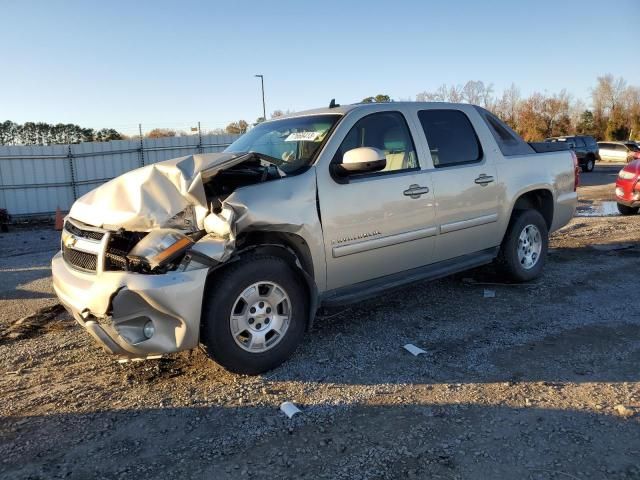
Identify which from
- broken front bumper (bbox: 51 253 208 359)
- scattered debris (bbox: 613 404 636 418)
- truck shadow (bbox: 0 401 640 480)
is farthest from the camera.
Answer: broken front bumper (bbox: 51 253 208 359)

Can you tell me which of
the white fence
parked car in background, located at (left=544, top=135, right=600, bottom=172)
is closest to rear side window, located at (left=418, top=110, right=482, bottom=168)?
the white fence

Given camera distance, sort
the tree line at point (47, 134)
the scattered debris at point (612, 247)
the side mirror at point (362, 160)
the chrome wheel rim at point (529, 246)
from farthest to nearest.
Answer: the tree line at point (47, 134) < the scattered debris at point (612, 247) < the chrome wheel rim at point (529, 246) < the side mirror at point (362, 160)

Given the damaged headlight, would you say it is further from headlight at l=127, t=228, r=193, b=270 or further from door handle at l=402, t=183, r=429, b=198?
door handle at l=402, t=183, r=429, b=198

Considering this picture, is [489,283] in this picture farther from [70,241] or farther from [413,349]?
[70,241]

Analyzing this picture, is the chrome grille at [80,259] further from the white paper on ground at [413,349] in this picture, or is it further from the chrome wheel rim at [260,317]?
the white paper on ground at [413,349]

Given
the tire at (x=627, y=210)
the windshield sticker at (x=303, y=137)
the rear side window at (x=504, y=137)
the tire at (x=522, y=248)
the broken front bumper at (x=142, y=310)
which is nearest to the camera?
the broken front bumper at (x=142, y=310)

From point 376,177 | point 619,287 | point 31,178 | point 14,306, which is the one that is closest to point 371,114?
point 376,177

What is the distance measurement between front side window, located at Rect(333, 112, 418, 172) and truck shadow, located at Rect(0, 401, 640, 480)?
207 cm

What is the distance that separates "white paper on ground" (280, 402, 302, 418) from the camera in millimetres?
3066

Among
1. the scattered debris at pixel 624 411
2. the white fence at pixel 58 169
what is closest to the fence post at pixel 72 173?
the white fence at pixel 58 169

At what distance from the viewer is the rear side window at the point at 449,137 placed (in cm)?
469

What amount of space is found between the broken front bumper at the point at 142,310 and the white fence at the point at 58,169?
15254 mm

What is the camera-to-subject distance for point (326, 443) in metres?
2.77

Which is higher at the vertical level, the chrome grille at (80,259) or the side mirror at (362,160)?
the side mirror at (362,160)
